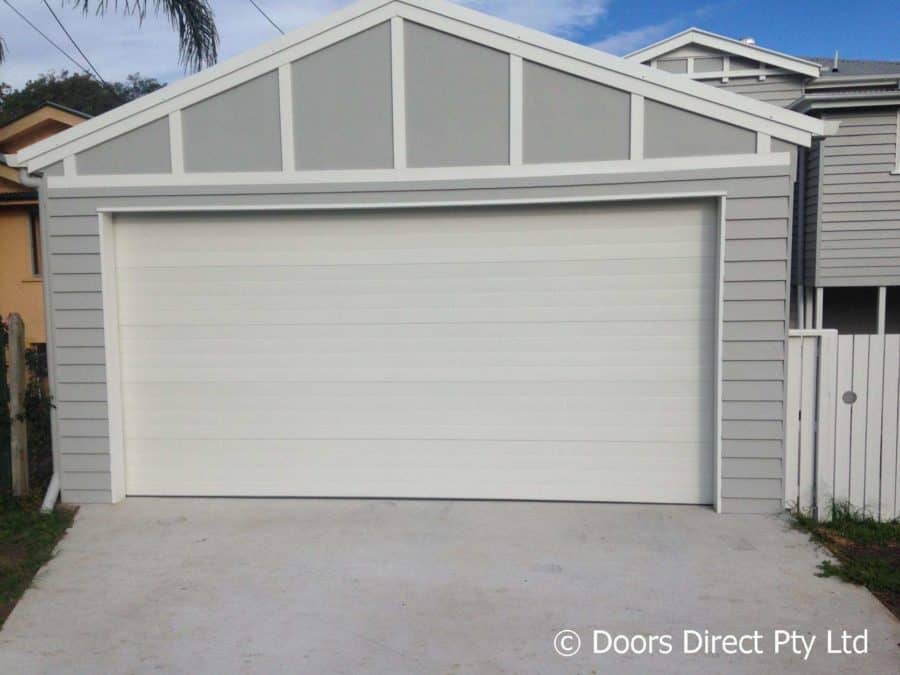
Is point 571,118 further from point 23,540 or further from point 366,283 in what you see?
point 23,540

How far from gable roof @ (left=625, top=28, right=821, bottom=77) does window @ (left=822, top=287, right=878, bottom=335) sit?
12.4 ft

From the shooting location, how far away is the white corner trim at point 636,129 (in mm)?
6023

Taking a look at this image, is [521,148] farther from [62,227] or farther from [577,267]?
[62,227]

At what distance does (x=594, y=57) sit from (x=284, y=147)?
2.45 m

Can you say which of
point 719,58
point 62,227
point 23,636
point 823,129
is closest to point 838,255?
point 719,58

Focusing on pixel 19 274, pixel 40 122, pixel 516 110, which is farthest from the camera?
pixel 19 274

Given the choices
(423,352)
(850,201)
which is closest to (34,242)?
(423,352)

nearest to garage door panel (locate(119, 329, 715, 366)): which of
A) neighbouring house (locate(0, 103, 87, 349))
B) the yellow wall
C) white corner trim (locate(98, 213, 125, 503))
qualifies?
white corner trim (locate(98, 213, 125, 503))

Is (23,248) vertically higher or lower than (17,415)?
higher

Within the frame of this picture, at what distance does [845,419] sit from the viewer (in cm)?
612

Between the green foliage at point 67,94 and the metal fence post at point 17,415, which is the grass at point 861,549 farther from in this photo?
the green foliage at point 67,94

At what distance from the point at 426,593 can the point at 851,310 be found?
11784 millimetres

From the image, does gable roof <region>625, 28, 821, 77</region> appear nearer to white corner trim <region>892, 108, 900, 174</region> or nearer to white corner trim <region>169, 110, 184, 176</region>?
white corner trim <region>892, 108, 900, 174</region>

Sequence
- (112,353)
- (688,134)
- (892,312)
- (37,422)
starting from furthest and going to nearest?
(892,312) → (37,422) → (112,353) → (688,134)
